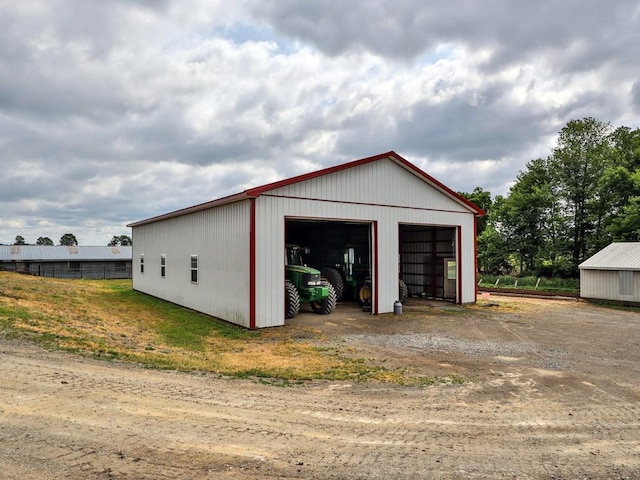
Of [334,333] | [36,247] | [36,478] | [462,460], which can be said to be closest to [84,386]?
[36,478]

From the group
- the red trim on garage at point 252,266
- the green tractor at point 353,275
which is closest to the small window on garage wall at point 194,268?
the red trim on garage at point 252,266

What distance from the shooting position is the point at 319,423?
518 cm

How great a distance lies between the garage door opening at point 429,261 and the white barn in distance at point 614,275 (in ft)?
22.7

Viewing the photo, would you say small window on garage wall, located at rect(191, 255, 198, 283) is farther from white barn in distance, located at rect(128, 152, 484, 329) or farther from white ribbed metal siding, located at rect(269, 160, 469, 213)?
white ribbed metal siding, located at rect(269, 160, 469, 213)

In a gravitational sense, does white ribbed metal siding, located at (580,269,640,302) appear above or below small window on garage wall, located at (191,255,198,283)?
below

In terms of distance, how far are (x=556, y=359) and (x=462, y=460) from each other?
6.31m

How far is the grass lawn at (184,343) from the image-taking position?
788 cm

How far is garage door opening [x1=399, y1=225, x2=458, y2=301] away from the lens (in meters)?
20.5

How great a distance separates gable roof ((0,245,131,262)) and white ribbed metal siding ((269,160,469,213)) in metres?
36.7

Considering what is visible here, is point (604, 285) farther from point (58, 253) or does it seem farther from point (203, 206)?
point (58, 253)

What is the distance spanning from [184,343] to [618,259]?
793 inches

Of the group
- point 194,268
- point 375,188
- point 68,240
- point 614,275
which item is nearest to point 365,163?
point 375,188

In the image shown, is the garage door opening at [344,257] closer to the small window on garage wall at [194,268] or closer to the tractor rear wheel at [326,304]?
the tractor rear wheel at [326,304]

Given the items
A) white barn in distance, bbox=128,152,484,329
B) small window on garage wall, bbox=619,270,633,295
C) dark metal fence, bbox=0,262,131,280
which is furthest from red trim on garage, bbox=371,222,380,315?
dark metal fence, bbox=0,262,131,280
